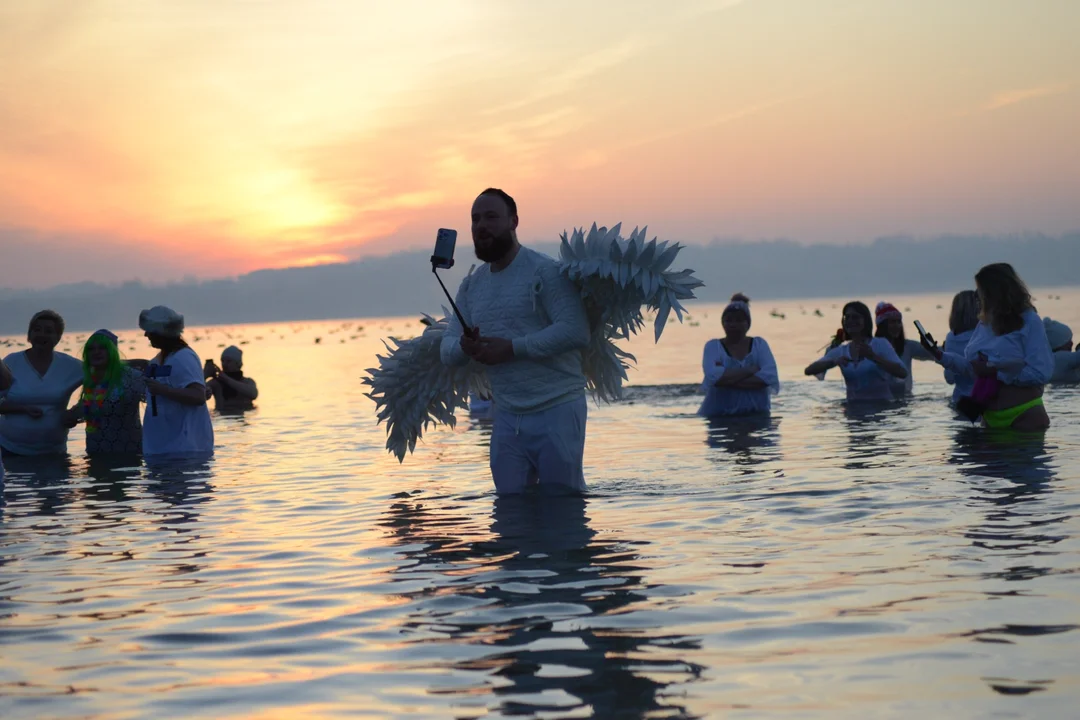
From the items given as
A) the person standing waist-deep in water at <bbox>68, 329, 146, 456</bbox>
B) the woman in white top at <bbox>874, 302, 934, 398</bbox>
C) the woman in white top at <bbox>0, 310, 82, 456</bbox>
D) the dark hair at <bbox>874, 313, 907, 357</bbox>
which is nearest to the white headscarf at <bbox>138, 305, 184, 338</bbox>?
the person standing waist-deep in water at <bbox>68, 329, 146, 456</bbox>

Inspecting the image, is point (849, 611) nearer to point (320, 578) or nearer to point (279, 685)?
point (279, 685)

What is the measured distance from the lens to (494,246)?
907 cm

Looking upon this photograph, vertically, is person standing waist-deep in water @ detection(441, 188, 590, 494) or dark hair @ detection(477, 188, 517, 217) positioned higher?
dark hair @ detection(477, 188, 517, 217)

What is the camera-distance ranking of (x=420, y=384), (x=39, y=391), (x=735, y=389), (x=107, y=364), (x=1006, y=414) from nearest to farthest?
(x=420, y=384) < (x=1006, y=414) < (x=107, y=364) < (x=39, y=391) < (x=735, y=389)

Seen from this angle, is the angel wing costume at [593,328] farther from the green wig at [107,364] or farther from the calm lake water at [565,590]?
the green wig at [107,364]

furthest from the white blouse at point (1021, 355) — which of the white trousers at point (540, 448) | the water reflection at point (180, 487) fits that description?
the water reflection at point (180, 487)

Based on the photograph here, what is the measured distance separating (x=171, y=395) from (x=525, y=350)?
5647 mm

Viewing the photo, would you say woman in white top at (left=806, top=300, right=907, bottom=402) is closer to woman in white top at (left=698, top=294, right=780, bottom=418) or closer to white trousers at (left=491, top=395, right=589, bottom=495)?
woman in white top at (left=698, top=294, right=780, bottom=418)

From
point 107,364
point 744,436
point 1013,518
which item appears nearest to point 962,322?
point 744,436

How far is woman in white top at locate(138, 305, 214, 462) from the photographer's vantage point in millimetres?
13078

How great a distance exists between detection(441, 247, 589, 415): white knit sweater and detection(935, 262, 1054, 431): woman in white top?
16.3 ft

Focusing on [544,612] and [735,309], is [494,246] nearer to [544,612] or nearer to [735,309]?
[544,612]

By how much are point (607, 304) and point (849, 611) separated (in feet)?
12.2

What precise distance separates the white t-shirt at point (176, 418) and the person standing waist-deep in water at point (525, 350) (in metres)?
4.92
